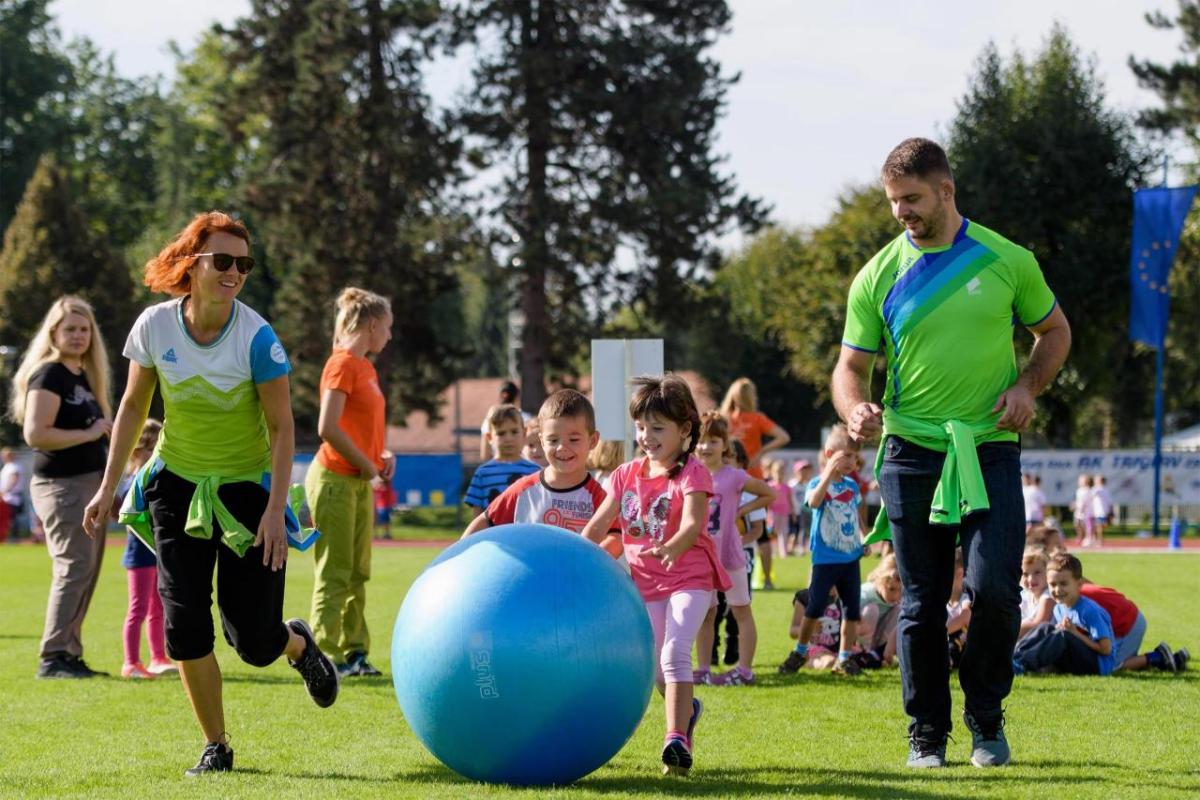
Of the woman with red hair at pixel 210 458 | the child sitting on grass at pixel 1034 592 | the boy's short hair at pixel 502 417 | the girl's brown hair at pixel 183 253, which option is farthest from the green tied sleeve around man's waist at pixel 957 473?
the child sitting on grass at pixel 1034 592

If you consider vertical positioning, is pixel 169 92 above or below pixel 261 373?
above

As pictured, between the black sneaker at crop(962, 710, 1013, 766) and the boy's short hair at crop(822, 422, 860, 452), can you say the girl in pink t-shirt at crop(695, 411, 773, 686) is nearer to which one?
the boy's short hair at crop(822, 422, 860, 452)

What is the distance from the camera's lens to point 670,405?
6781 mm

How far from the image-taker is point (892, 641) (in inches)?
429

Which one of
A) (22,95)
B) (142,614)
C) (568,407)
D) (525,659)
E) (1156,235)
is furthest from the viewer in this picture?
(22,95)

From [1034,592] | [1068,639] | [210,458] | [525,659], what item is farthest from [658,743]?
[1034,592]

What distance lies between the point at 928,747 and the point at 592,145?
32.6 meters

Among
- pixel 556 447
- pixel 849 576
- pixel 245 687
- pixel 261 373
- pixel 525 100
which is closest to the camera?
pixel 261 373

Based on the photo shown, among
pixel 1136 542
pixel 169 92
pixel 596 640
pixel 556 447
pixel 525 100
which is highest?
pixel 169 92

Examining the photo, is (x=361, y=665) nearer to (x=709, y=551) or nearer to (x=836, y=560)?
(x=836, y=560)

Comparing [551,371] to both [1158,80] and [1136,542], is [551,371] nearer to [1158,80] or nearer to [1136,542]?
[1136,542]

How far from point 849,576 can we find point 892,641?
0.75 meters

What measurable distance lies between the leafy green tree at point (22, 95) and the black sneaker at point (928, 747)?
58284 mm

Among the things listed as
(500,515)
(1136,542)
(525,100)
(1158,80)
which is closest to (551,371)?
(525,100)
